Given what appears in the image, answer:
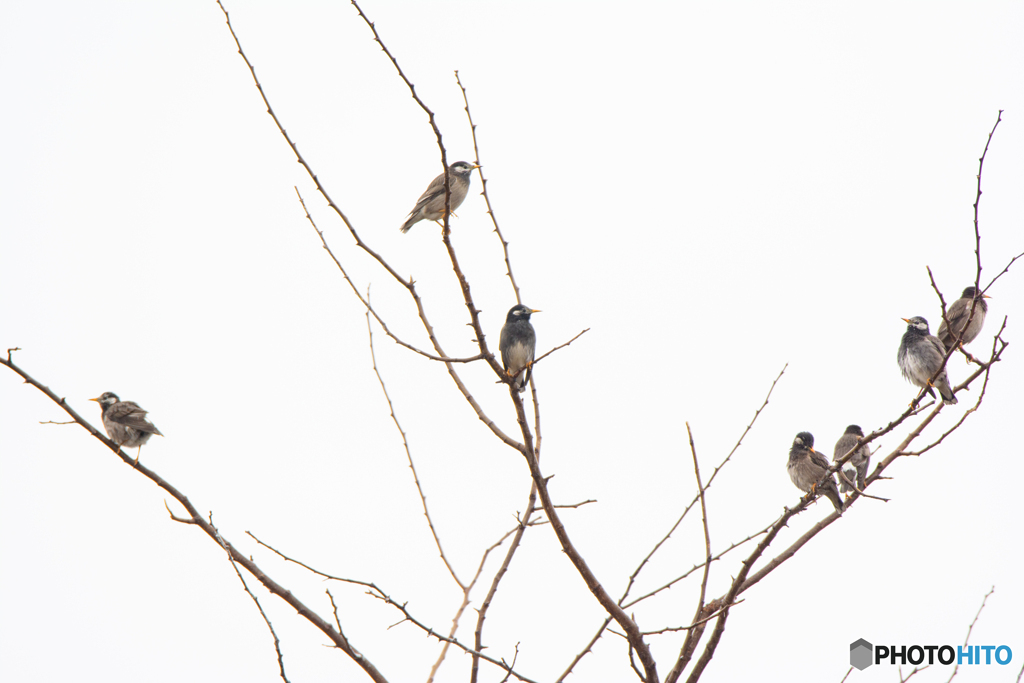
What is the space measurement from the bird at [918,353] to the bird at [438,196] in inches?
194

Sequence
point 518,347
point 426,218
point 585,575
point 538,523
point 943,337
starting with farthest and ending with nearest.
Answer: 1. point 426,218
2. point 518,347
3. point 943,337
4. point 538,523
5. point 585,575

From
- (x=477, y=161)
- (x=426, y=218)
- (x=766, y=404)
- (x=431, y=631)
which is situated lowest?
(x=431, y=631)

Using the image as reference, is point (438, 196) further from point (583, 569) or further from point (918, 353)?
point (583, 569)

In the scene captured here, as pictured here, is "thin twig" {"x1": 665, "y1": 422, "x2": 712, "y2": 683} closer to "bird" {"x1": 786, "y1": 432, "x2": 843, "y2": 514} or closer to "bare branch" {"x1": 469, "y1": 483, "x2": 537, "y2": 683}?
"bare branch" {"x1": 469, "y1": 483, "x2": 537, "y2": 683}

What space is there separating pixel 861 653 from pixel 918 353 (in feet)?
11.8

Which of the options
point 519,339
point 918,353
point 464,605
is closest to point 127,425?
point 519,339

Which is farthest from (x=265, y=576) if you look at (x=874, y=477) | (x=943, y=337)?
(x=943, y=337)

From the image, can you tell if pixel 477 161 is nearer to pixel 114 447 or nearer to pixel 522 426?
pixel 522 426

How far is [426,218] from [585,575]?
23.7ft

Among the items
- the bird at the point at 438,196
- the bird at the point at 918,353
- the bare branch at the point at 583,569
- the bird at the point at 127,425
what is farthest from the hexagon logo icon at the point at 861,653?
the bird at the point at 127,425

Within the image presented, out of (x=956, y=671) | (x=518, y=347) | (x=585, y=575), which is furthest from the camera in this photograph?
(x=518, y=347)

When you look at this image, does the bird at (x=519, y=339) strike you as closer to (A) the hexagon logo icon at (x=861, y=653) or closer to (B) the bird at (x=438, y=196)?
(B) the bird at (x=438, y=196)

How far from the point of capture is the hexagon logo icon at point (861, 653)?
6582 mm

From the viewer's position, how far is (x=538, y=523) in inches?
180
